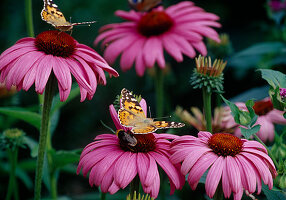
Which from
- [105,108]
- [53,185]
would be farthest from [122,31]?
[105,108]

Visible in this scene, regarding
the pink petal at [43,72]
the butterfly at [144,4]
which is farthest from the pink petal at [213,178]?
the butterfly at [144,4]

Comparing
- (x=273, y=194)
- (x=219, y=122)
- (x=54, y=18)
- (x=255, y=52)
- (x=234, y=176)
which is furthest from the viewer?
(x=255, y=52)

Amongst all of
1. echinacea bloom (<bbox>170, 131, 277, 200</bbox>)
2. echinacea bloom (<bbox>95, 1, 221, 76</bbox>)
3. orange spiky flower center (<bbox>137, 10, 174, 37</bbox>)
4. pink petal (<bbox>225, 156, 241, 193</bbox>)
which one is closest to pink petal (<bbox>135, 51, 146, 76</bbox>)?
echinacea bloom (<bbox>95, 1, 221, 76</bbox>)

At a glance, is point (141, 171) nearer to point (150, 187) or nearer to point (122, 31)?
point (150, 187)

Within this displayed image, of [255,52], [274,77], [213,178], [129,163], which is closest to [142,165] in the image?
[129,163]

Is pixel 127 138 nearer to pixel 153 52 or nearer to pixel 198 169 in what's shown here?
pixel 198 169

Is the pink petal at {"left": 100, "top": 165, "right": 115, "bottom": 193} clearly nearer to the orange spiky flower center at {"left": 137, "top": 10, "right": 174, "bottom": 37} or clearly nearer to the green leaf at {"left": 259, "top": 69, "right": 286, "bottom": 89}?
the green leaf at {"left": 259, "top": 69, "right": 286, "bottom": 89}
